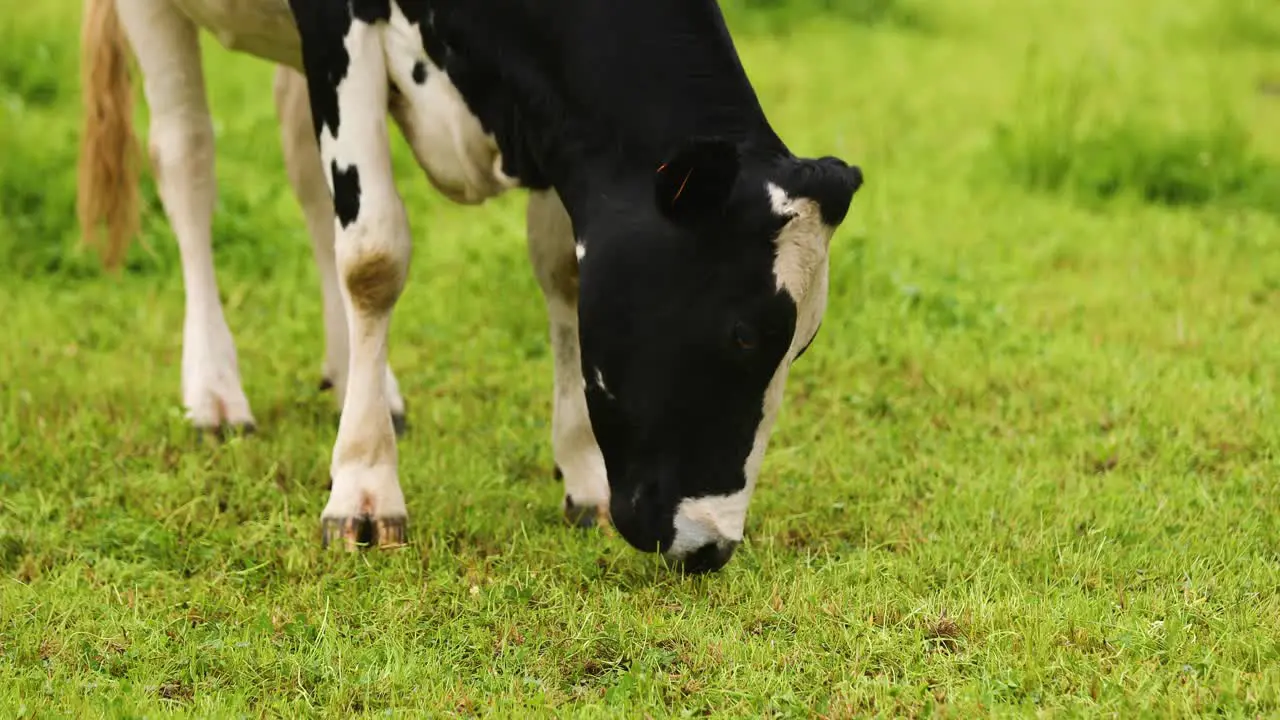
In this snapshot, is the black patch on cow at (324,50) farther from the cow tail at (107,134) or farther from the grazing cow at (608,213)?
the cow tail at (107,134)

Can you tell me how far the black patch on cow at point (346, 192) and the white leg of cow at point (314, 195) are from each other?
3.78 ft

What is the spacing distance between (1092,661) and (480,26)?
1.92 metres

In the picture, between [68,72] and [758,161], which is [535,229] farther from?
[68,72]

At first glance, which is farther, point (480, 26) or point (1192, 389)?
point (1192, 389)

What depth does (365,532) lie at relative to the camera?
3.88 meters

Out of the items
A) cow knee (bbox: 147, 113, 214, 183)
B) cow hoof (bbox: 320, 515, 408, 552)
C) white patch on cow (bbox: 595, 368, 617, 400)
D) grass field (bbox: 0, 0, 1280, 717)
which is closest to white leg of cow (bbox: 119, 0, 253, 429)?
cow knee (bbox: 147, 113, 214, 183)

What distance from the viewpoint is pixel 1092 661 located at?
310cm

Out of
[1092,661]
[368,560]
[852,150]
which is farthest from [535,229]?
[852,150]

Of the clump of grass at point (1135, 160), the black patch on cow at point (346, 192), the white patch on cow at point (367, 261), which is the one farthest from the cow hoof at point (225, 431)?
the clump of grass at point (1135, 160)

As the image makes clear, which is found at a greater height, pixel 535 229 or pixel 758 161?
pixel 758 161

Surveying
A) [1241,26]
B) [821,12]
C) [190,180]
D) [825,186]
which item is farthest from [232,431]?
[1241,26]

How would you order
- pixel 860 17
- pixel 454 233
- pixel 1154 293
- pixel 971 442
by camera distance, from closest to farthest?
pixel 971 442, pixel 1154 293, pixel 454 233, pixel 860 17

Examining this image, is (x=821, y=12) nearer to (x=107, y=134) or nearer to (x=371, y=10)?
(x=107, y=134)

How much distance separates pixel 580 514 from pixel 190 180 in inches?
76.0
